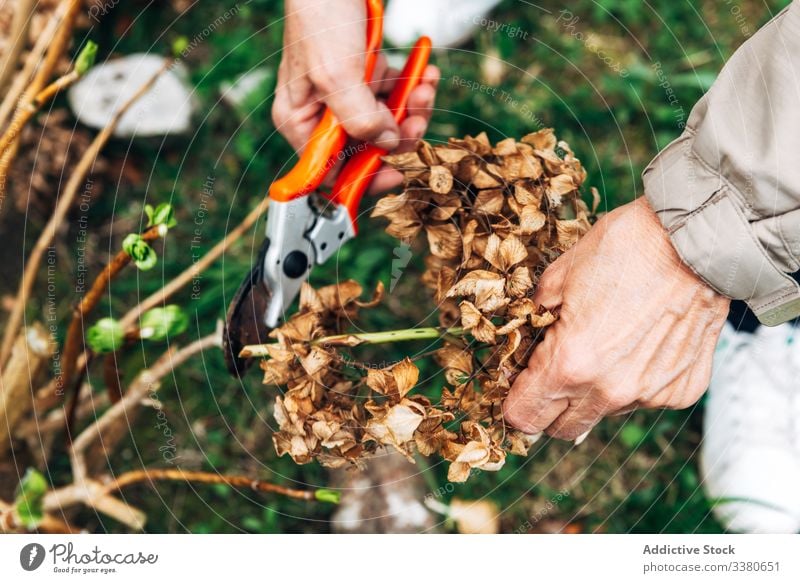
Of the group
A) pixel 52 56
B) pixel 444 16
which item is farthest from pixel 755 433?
pixel 52 56

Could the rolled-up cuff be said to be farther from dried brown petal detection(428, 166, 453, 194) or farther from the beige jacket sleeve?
dried brown petal detection(428, 166, 453, 194)

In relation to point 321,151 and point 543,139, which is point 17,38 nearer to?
point 321,151

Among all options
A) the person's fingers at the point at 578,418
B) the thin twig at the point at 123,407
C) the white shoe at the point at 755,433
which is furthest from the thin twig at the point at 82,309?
the white shoe at the point at 755,433

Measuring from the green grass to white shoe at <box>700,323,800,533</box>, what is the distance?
54 millimetres

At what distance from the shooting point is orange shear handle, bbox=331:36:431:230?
104 centimetres

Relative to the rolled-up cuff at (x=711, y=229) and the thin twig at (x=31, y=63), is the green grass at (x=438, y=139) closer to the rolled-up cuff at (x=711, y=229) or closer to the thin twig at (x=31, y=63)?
the thin twig at (x=31, y=63)

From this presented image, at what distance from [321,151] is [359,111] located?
2.9 inches

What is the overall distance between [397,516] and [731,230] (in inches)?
34.0

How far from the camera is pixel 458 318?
870 millimetres

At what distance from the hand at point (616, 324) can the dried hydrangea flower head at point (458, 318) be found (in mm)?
26

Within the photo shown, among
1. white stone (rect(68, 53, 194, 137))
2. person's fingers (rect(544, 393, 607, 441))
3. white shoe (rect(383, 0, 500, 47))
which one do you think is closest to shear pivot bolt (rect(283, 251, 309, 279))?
person's fingers (rect(544, 393, 607, 441))

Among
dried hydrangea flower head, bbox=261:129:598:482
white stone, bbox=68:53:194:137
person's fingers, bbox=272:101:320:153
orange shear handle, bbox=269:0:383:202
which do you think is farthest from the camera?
white stone, bbox=68:53:194:137

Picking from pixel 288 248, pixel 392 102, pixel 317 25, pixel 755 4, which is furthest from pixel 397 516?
pixel 755 4

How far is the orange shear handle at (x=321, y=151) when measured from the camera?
966mm
